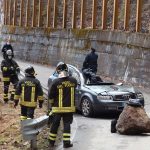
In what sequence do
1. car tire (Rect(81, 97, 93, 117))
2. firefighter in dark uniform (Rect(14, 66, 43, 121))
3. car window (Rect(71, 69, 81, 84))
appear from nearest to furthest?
firefighter in dark uniform (Rect(14, 66, 43, 121)) < car tire (Rect(81, 97, 93, 117)) < car window (Rect(71, 69, 81, 84))

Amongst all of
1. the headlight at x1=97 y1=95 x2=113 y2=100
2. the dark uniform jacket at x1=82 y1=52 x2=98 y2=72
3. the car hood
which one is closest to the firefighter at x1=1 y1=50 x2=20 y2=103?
the car hood

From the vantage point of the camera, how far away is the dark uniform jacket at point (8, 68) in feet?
59.4

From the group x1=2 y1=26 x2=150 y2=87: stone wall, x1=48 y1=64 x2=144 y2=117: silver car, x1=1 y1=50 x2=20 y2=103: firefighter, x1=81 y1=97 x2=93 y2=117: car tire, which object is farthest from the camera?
x1=2 y1=26 x2=150 y2=87: stone wall

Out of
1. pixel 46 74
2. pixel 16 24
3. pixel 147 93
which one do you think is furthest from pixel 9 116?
pixel 16 24

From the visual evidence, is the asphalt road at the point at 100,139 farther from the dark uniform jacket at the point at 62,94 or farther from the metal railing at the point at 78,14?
the metal railing at the point at 78,14

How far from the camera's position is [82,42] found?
2931cm

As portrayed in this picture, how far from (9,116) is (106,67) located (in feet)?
34.4

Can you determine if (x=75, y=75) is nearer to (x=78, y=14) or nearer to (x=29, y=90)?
(x=29, y=90)

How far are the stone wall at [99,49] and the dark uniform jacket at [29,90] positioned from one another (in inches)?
386

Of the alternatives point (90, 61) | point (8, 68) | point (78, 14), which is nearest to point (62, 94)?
point (8, 68)

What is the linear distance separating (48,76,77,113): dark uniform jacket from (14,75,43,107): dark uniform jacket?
136 centimetres

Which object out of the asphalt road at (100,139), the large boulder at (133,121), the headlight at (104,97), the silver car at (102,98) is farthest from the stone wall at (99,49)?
the large boulder at (133,121)

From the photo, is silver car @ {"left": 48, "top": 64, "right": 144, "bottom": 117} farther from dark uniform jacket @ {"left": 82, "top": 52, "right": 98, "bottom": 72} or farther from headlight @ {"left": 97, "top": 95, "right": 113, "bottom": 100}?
dark uniform jacket @ {"left": 82, "top": 52, "right": 98, "bottom": 72}

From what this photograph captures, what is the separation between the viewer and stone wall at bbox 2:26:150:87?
73.8 ft
